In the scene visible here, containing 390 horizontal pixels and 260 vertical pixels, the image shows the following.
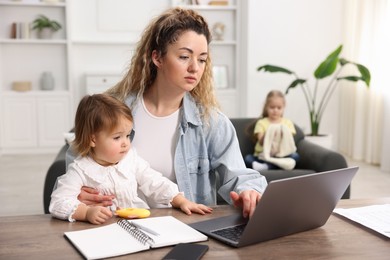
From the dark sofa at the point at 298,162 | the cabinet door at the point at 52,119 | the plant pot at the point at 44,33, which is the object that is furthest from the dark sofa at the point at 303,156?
the plant pot at the point at 44,33

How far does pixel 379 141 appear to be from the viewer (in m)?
5.61

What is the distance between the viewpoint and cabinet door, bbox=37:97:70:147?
6395 millimetres

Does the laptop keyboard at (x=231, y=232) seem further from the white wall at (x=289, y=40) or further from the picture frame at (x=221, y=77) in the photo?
the picture frame at (x=221, y=77)

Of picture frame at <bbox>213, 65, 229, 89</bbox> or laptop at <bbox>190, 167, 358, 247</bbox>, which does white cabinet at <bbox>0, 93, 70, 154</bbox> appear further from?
laptop at <bbox>190, 167, 358, 247</bbox>

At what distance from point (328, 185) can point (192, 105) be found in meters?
0.78

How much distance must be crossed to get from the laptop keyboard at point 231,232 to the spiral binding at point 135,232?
18 cm

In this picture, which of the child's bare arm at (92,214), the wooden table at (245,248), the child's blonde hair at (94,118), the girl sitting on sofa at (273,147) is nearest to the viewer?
the wooden table at (245,248)

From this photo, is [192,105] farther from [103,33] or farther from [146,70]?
[103,33]

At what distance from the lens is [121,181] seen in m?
1.73

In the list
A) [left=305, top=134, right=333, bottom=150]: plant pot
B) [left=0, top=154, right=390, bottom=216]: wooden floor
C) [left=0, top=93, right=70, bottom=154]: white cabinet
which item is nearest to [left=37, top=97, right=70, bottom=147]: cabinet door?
[left=0, top=93, right=70, bottom=154]: white cabinet

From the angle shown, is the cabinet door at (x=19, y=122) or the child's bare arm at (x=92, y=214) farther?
the cabinet door at (x=19, y=122)

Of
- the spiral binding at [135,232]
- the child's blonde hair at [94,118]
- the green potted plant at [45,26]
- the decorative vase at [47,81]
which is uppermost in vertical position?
the green potted plant at [45,26]

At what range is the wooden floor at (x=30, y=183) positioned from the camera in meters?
4.19

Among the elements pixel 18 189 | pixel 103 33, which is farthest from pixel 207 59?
pixel 103 33
